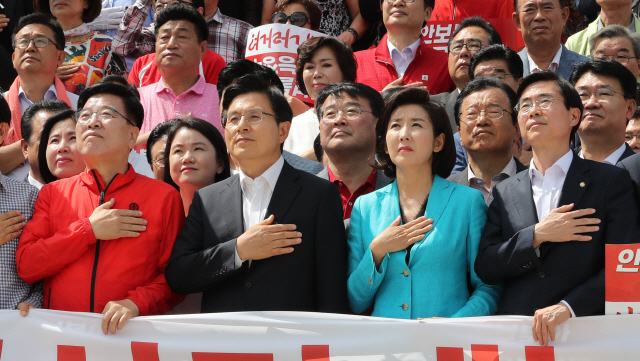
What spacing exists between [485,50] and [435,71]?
3.16 feet

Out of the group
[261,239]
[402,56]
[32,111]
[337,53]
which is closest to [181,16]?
[337,53]

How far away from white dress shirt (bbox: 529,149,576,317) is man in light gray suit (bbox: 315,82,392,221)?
1181 millimetres

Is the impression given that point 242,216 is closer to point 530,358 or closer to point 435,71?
point 530,358

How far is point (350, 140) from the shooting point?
5.28 metres

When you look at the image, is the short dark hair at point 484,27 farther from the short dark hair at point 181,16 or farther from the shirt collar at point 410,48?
the short dark hair at point 181,16

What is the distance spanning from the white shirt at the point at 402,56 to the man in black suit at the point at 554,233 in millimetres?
3249

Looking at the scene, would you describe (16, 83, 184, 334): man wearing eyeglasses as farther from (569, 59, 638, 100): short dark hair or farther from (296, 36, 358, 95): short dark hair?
(569, 59, 638, 100): short dark hair

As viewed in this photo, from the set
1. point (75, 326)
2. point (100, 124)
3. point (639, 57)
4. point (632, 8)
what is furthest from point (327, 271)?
point (632, 8)

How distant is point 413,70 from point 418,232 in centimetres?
354

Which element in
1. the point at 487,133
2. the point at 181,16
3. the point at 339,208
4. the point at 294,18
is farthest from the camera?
the point at 294,18

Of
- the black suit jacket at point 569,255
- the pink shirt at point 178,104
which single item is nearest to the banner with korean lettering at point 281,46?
the pink shirt at point 178,104

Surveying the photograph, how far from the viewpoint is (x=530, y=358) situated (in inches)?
152

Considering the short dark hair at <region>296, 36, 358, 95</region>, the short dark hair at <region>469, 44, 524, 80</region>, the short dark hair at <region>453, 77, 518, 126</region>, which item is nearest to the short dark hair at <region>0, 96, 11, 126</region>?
the short dark hair at <region>296, 36, 358, 95</region>

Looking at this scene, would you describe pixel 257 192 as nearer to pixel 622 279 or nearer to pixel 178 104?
pixel 622 279
